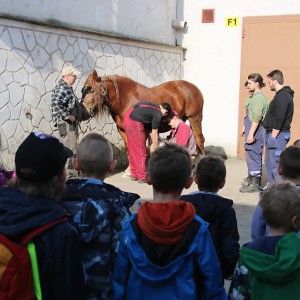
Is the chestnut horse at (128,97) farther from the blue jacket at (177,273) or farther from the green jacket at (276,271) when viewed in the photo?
the green jacket at (276,271)

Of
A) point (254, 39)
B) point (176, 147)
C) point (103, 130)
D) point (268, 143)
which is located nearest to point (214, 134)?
point (254, 39)

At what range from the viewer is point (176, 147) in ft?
8.54

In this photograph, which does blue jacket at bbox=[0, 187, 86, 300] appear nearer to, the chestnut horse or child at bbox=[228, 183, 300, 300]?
child at bbox=[228, 183, 300, 300]

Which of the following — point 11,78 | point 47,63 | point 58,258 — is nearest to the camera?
point 58,258

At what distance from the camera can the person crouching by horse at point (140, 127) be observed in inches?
328

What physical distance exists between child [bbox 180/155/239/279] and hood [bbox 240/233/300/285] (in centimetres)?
56

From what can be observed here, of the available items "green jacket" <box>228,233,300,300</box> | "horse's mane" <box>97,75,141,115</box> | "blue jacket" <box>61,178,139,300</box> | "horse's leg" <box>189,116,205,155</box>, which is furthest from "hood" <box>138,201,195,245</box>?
"horse's leg" <box>189,116,205,155</box>

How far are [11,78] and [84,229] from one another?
19.8ft

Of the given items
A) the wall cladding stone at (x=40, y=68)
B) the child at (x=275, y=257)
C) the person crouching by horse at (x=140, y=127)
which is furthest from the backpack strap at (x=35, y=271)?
the person crouching by horse at (x=140, y=127)

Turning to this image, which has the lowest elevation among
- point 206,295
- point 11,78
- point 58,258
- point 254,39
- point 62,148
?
point 206,295

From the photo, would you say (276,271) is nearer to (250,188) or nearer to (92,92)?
(250,188)

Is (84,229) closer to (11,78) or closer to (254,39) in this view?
(11,78)

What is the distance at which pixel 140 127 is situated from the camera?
8.55 metres

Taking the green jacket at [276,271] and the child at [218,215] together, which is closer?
the green jacket at [276,271]
